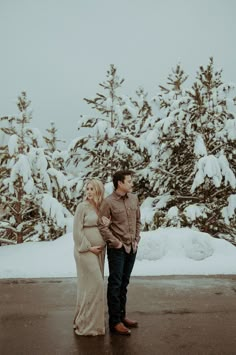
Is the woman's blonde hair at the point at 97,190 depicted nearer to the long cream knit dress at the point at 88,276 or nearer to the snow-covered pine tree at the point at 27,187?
the long cream knit dress at the point at 88,276

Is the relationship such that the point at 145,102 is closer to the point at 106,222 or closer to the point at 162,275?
the point at 162,275

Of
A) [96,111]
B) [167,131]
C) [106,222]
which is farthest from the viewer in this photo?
[96,111]

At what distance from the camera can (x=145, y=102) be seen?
16.5 m

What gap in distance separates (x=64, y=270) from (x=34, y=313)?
2517 millimetres

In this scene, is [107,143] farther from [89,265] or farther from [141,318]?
[89,265]

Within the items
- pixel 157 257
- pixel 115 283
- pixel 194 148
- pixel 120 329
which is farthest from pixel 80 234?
pixel 194 148

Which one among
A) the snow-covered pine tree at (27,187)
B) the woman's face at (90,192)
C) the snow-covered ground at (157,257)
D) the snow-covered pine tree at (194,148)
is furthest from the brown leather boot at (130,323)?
the snow-covered pine tree at (194,148)

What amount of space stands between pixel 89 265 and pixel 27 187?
5777 mm

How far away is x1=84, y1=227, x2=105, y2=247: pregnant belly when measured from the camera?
4953mm

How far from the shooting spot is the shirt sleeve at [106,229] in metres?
4.88

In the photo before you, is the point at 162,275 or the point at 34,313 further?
the point at 162,275

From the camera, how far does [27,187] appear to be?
10.3m

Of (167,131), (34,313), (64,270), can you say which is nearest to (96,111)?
(167,131)

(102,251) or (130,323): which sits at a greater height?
(102,251)
